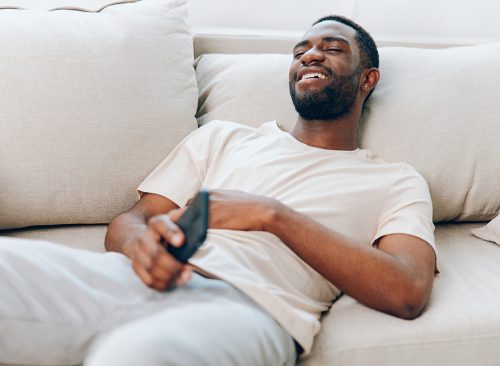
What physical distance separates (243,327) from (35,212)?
0.70m

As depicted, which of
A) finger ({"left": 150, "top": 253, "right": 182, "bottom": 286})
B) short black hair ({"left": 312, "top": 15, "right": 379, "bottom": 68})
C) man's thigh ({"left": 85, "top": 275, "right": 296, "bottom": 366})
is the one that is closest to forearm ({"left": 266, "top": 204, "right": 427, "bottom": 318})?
man's thigh ({"left": 85, "top": 275, "right": 296, "bottom": 366})

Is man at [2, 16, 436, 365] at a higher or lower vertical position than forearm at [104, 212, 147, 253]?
higher

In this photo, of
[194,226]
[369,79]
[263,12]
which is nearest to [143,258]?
[194,226]

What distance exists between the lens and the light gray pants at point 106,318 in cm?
93

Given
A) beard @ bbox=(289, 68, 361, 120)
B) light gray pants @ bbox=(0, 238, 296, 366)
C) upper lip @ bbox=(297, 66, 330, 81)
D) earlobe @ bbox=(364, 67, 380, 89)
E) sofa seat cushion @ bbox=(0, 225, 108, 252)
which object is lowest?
sofa seat cushion @ bbox=(0, 225, 108, 252)

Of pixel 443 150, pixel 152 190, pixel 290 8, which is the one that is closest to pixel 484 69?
pixel 443 150

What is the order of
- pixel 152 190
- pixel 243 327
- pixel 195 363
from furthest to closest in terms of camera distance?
1. pixel 152 190
2. pixel 243 327
3. pixel 195 363

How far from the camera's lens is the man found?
1.00 meters

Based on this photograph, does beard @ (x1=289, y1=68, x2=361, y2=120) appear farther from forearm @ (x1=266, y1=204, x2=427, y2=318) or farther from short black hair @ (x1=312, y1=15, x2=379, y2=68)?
forearm @ (x1=266, y1=204, x2=427, y2=318)

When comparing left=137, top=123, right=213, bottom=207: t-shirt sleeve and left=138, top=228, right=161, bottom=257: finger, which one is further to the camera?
left=137, top=123, right=213, bottom=207: t-shirt sleeve

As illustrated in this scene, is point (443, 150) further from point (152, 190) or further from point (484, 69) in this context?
point (152, 190)

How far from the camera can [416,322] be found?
4.01 feet

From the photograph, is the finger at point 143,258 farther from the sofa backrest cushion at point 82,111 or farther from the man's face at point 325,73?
the man's face at point 325,73

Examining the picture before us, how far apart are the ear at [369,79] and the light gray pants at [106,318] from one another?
783mm
